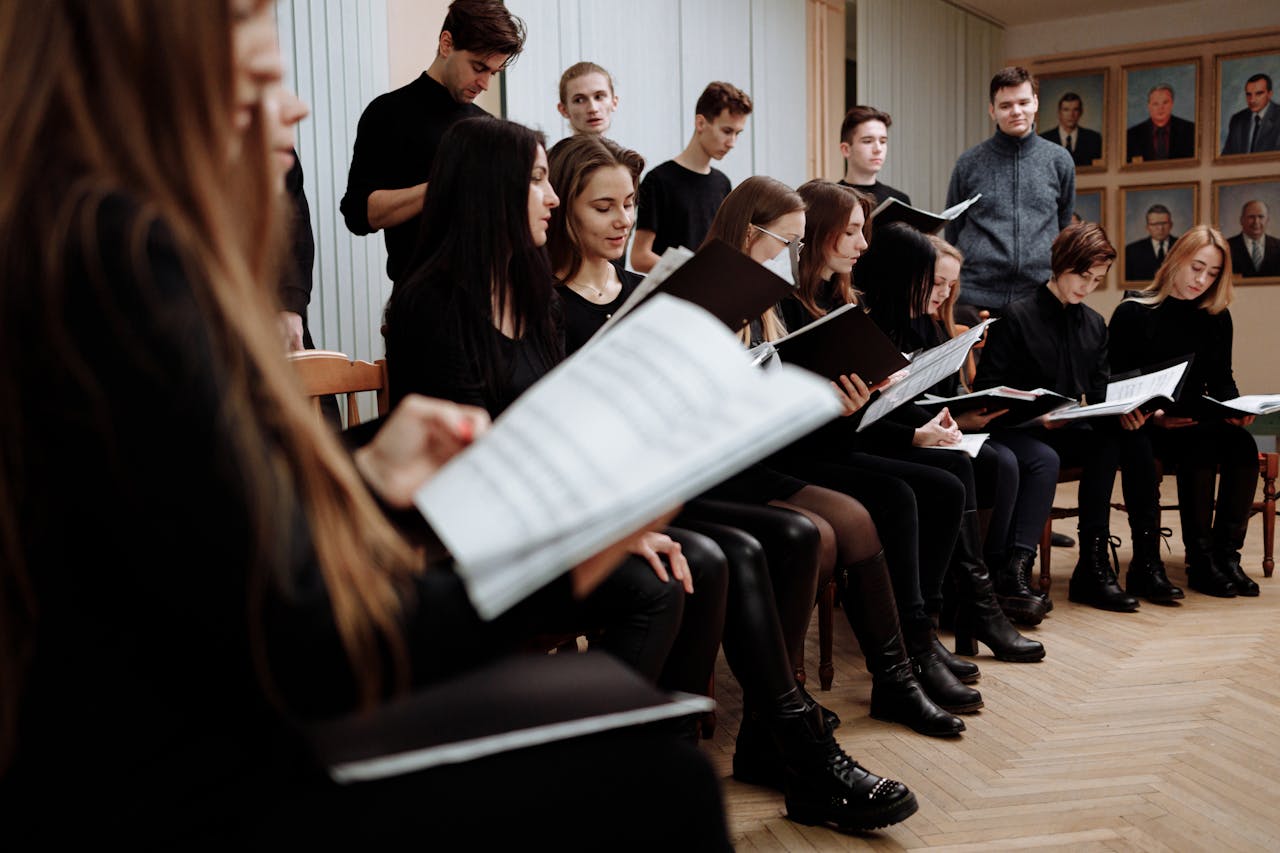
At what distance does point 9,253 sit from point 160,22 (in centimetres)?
17

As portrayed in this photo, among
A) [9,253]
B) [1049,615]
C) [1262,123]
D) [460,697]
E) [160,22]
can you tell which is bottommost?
[1049,615]

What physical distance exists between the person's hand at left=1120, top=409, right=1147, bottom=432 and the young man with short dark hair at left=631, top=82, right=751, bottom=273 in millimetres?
1599

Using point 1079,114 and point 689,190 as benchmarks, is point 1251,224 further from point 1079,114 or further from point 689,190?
point 689,190

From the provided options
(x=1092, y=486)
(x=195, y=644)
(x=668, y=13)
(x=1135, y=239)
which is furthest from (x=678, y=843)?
(x=1135, y=239)

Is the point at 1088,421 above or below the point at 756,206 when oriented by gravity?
below

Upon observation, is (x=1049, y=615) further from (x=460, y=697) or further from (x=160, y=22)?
(x=160, y=22)

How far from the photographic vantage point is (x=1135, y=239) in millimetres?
7742

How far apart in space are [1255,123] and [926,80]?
208 cm

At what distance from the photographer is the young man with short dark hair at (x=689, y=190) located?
3977mm

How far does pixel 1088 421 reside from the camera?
4.14 meters

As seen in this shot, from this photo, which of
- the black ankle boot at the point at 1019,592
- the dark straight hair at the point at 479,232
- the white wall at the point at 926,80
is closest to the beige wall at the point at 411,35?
the dark straight hair at the point at 479,232

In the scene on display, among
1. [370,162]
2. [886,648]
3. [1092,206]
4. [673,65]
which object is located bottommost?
[886,648]

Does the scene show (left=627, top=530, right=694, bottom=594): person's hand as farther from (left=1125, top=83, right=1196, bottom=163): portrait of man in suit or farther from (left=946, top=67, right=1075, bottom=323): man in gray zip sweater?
(left=1125, top=83, right=1196, bottom=163): portrait of man in suit

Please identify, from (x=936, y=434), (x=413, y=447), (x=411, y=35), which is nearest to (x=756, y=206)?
(x=936, y=434)
